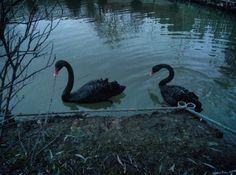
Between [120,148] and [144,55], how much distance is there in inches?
230

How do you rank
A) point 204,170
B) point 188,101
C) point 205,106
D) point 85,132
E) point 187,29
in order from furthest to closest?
point 187,29 → point 205,106 → point 188,101 → point 85,132 → point 204,170

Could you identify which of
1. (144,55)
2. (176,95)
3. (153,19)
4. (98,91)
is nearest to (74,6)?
(153,19)

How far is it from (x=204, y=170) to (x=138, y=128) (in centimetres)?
141

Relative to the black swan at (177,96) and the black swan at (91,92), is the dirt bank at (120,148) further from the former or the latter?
the black swan at (91,92)

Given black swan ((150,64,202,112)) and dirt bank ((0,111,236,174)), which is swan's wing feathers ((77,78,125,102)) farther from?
dirt bank ((0,111,236,174))

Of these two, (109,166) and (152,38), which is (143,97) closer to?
(109,166)

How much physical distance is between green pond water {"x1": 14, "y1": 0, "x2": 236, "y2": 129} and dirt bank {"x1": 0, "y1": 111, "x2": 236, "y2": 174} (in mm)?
1573

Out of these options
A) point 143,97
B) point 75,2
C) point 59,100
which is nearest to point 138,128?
point 143,97

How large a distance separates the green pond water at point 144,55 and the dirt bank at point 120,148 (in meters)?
1.57

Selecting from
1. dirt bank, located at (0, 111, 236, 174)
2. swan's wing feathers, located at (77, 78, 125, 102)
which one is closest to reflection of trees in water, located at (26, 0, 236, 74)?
swan's wing feathers, located at (77, 78, 125, 102)

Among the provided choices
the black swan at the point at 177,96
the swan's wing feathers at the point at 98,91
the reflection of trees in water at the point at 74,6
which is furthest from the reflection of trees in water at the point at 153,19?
the swan's wing feathers at the point at 98,91

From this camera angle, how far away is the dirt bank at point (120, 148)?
3936 mm

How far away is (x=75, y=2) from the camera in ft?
66.9

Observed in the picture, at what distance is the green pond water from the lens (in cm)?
709
